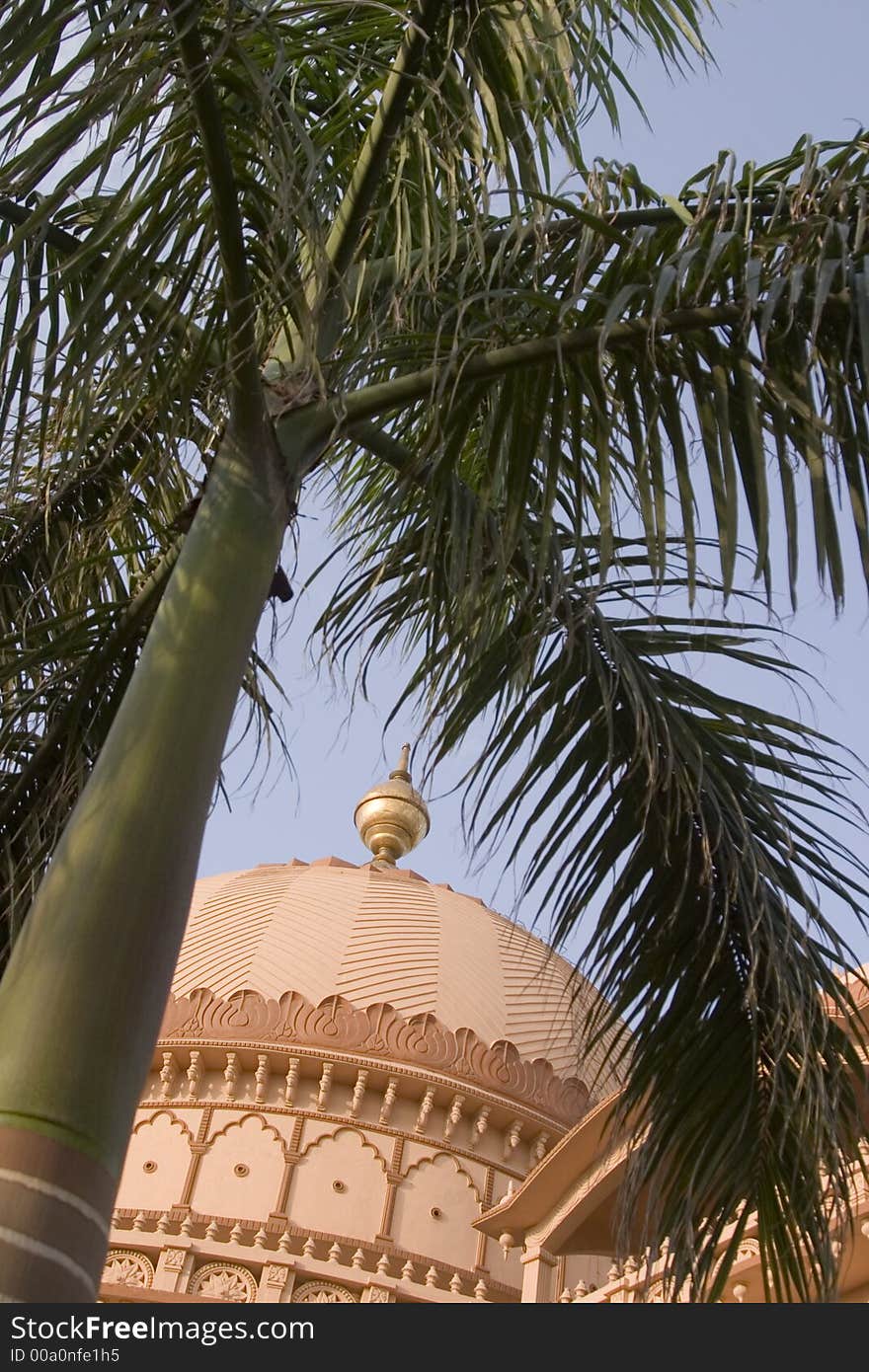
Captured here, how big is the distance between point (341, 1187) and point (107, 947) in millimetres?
15402

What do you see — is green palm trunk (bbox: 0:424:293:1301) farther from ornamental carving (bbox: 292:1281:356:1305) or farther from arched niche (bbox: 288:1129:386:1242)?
arched niche (bbox: 288:1129:386:1242)

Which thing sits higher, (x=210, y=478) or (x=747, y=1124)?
(x=210, y=478)

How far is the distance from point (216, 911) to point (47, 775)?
18176 mm

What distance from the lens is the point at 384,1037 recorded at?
17625 millimetres

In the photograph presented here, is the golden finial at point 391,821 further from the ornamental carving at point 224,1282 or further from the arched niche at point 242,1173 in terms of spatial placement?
the ornamental carving at point 224,1282

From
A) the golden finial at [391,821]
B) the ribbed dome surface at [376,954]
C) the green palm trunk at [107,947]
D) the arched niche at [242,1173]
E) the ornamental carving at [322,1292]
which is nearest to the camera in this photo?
the green palm trunk at [107,947]

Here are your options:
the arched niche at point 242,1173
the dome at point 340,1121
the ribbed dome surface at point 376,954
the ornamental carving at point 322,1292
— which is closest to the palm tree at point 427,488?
the dome at point 340,1121

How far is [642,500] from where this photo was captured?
106 inches

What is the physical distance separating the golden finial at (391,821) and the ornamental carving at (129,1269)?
10.2m

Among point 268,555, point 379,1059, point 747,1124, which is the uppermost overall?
point 379,1059

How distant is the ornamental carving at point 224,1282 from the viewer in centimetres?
1532

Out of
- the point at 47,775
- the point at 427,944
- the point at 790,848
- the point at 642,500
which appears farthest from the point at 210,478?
the point at 427,944

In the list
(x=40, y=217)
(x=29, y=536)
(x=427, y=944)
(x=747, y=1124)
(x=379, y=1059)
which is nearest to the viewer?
(x=40, y=217)
